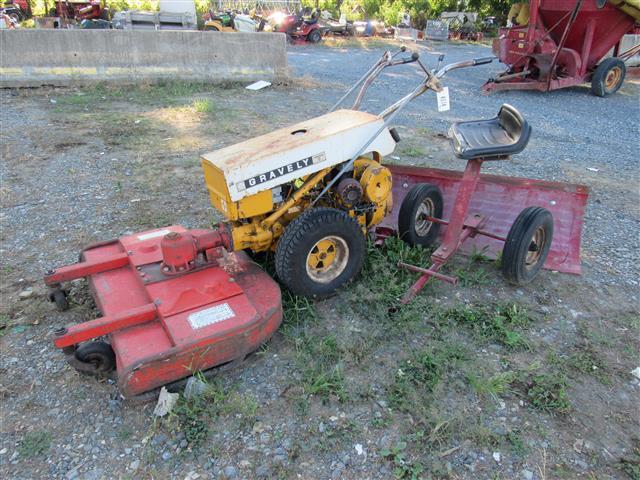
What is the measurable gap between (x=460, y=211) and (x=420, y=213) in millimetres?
467

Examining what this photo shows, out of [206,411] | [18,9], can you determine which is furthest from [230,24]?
[206,411]

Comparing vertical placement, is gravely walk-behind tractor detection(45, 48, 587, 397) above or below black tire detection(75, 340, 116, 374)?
above

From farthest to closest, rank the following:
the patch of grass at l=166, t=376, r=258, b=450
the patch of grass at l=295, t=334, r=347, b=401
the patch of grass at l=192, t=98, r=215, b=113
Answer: the patch of grass at l=192, t=98, r=215, b=113 < the patch of grass at l=295, t=334, r=347, b=401 < the patch of grass at l=166, t=376, r=258, b=450

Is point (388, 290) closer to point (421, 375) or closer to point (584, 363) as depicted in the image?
point (421, 375)

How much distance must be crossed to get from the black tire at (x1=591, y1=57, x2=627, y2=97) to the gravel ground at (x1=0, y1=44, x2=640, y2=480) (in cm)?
585

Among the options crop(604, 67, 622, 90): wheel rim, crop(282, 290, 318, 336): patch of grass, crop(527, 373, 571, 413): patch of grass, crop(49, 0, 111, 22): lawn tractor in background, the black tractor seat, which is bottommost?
crop(527, 373, 571, 413): patch of grass

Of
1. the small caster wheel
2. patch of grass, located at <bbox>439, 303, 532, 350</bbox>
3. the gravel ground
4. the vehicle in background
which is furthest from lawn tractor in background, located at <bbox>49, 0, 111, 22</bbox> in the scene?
patch of grass, located at <bbox>439, 303, 532, 350</bbox>

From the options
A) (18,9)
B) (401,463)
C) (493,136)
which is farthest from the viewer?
(18,9)

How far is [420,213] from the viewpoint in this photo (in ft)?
13.5

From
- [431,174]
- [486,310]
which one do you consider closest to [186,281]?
[486,310]

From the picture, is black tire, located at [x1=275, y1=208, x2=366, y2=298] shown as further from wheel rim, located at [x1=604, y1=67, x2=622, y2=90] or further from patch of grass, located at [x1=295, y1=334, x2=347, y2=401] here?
wheel rim, located at [x1=604, y1=67, x2=622, y2=90]

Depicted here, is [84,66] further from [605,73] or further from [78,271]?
[605,73]

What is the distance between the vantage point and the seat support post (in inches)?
143

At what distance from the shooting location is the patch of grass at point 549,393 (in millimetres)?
2666
